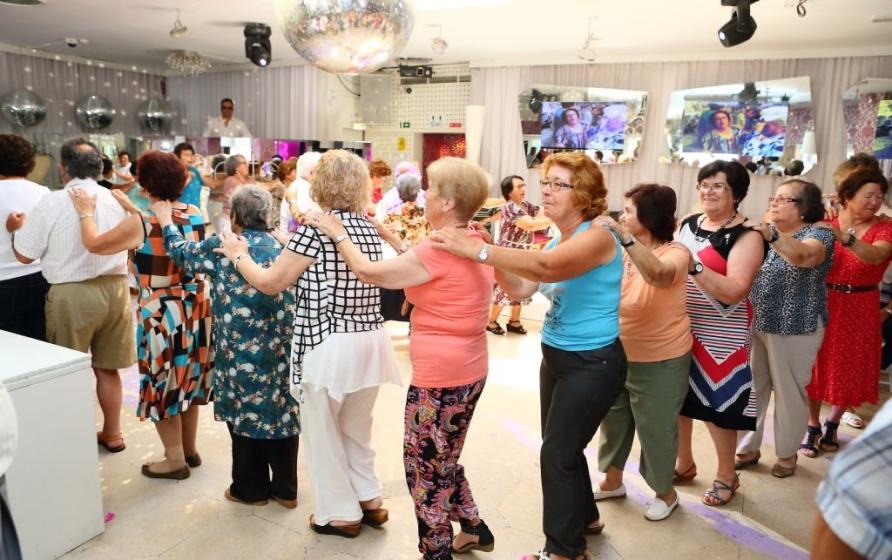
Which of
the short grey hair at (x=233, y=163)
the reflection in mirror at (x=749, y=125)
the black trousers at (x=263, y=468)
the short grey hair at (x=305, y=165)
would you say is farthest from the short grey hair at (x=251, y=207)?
the reflection in mirror at (x=749, y=125)

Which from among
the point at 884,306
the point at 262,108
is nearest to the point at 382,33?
the point at 884,306

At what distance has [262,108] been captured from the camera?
9391 millimetres

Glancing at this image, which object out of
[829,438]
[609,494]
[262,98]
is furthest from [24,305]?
[262,98]

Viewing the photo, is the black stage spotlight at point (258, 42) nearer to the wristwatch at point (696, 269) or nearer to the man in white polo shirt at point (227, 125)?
the man in white polo shirt at point (227, 125)

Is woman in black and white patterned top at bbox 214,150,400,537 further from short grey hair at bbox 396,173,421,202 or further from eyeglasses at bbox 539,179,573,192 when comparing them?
short grey hair at bbox 396,173,421,202

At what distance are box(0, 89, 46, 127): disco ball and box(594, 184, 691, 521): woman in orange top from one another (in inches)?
316

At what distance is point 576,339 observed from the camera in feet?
6.41

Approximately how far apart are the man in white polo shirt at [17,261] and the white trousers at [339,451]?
1.65 m

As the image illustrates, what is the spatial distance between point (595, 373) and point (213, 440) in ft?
7.10

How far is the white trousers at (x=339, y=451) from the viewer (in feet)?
7.28

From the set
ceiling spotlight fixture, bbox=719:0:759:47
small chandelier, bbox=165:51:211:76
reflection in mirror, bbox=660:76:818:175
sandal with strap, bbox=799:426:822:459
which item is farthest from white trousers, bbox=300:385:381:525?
small chandelier, bbox=165:51:211:76

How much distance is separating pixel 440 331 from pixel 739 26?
11.4 ft

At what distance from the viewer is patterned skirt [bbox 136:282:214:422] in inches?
98.5

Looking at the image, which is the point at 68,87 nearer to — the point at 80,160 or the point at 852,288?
the point at 80,160
